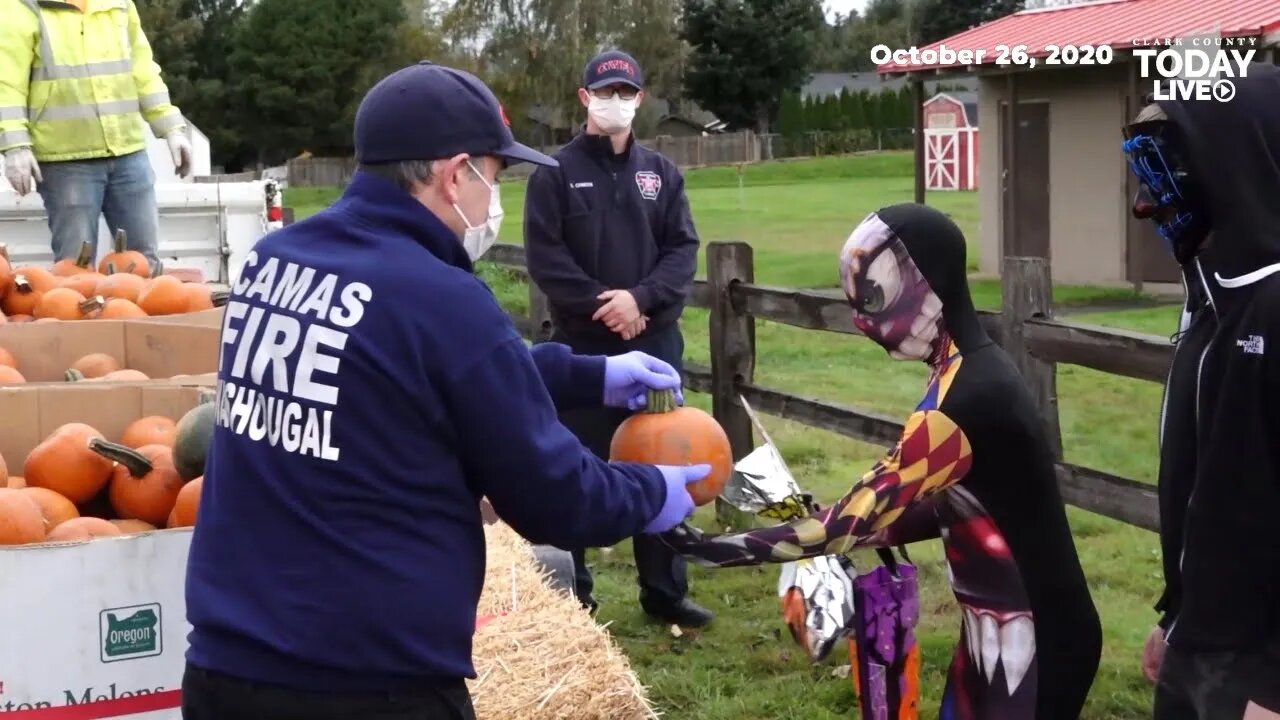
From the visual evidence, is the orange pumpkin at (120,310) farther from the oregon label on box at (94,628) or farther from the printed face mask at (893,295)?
the printed face mask at (893,295)

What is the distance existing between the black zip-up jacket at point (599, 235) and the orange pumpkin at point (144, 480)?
9.04 ft

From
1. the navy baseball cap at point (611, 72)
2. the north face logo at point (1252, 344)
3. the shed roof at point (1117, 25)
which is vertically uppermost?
the shed roof at point (1117, 25)

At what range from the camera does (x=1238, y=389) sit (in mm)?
2859

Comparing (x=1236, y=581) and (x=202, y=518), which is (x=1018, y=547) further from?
(x=202, y=518)

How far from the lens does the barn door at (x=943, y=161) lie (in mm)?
42031

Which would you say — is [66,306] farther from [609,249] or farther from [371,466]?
[371,466]

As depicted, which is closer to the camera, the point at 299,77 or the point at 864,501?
the point at 864,501

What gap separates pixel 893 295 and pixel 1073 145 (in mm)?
18774

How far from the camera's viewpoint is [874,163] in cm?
5762

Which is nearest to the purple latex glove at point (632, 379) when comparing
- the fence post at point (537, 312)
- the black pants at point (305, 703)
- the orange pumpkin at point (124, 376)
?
the black pants at point (305, 703)

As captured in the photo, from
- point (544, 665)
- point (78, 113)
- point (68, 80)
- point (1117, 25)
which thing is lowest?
point (544, 665)

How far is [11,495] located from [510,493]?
1.71m

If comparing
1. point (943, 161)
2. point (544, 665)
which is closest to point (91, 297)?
point (544, 665)

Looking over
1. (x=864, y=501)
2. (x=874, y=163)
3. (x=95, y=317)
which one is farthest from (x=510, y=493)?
(x=874, y=163)
